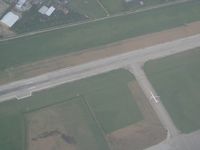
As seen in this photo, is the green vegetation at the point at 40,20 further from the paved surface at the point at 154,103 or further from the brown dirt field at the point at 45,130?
the brown dirt field at the point at 45,130

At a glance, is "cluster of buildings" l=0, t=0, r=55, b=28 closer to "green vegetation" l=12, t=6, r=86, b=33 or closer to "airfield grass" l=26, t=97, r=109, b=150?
"green vegetation" l=12, t=6, r=86, b=33

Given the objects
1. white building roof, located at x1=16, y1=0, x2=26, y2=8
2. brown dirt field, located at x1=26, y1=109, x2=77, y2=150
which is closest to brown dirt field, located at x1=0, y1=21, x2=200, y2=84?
brown dirt field, located at x1=26, y1=109, x2=77, y2=150

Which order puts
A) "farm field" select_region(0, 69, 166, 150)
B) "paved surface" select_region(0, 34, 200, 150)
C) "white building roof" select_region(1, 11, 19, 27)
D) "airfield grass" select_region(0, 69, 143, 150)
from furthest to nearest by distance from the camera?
"white building roof" select_region(1, 11, 19, 27), "paved surface" select_region(0, 34, 200, 150), "farm field" select_region(0, 69, 166, 150), "airfield grass" select_region(0, 69, 143, 150)

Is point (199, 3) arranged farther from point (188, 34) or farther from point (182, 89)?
point (182, 89)

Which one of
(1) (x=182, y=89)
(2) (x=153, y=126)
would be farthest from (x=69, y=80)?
(1) (x=182, y=89)

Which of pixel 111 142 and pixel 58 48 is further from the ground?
pixel 58 48

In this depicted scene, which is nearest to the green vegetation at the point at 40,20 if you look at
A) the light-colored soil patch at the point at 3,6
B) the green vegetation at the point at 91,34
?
the green vegetation at the point at 91,34
